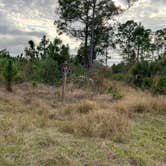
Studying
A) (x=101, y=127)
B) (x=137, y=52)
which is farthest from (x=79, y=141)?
(x=137, y=52)

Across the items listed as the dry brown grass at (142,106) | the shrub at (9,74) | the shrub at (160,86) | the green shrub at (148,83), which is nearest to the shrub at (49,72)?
the green shrub at (148,83)

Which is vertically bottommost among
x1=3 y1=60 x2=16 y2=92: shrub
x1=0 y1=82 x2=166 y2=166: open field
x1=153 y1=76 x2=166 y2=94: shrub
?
x1=0 y1=82 x2=166 y2=166: open field

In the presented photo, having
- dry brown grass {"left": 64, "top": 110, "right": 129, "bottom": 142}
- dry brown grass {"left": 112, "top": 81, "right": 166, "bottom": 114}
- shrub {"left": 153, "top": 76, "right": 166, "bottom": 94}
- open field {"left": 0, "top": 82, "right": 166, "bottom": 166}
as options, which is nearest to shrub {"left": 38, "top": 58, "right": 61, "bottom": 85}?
shrub {"left": 153, "top": 76, "right": 166, "bottom": 94}

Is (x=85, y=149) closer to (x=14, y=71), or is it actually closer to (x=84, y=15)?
(x=14, y=71)

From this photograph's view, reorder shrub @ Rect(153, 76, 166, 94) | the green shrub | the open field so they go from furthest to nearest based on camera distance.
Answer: the green shrub
shrub @ Rect(153, 76, 166, 94)
the open field

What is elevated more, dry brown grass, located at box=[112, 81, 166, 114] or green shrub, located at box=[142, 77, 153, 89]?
green shrub, located at box=[142, 77, 153, 89]

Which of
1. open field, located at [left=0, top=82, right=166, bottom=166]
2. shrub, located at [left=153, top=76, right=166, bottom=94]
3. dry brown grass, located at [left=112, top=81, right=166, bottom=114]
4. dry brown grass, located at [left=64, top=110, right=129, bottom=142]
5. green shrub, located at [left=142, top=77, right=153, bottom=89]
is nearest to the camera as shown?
open field, located at [left=0, top=82, right=166, bottom=166]

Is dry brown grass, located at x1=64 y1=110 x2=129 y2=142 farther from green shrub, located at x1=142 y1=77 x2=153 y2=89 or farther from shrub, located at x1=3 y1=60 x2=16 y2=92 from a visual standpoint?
green shrub, located at x1=142 y1=77 x2=153 y2=89

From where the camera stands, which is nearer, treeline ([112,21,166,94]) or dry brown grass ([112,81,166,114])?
dry brown grass ([112,81,166,114])

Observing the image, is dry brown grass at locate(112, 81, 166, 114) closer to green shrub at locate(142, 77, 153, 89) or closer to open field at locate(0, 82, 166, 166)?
open field at locate(0, 82, 166, 166)

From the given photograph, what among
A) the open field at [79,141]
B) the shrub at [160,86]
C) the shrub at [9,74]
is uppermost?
the shrub at [9,74]

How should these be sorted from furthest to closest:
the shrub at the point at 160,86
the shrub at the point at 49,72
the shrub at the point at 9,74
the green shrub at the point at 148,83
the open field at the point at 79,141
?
the shrub at the point at 49,72 → the green shrub at the point at 148,83 → the shrub at the point at 160,86 → the shrub at the point at 9,74 → the open field at the point at 79,141

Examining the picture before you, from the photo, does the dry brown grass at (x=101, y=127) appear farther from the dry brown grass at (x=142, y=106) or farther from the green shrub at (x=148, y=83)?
the green shrub at (x=148, y=83)

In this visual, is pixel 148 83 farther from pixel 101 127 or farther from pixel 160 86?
pixel 101 127
